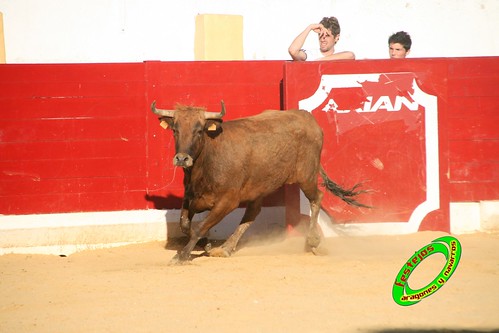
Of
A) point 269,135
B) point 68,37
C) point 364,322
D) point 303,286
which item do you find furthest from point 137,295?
point 68,37

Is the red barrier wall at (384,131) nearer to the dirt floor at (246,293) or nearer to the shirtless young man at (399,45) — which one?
the shirtless young man at (399,45)

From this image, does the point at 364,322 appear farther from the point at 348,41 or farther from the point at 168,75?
the point at 348,41

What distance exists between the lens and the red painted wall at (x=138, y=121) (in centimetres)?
859

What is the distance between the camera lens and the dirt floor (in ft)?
17.9

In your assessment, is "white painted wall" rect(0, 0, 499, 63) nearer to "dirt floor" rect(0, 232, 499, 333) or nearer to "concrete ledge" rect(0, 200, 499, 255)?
"concrete ledge" rect(0, 200, 499, 255)

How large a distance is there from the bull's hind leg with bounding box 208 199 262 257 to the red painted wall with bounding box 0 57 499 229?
30.1 inches

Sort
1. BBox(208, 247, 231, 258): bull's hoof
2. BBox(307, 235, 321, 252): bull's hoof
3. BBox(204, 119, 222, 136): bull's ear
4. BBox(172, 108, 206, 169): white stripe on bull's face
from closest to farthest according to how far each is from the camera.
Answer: BBox(172, 108, 206, 169): white stripe on bull's face < BBox(204, 119, 222, 136): bull's ear < BBox(208, 247, 231, 258): bull's hoof < BBox(307, 235, 321, 252): bull's hoof

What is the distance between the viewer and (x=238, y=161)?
778 cm

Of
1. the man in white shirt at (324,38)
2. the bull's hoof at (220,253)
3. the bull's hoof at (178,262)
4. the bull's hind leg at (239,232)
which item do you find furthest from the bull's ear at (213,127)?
the man in white shirt at (324,38)

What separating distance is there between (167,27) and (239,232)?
6.28 metres

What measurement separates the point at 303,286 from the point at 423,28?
8611mm

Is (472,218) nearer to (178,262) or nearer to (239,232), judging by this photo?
(239,232)

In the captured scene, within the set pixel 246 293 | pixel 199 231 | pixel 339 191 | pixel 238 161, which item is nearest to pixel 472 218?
pixel 339 191

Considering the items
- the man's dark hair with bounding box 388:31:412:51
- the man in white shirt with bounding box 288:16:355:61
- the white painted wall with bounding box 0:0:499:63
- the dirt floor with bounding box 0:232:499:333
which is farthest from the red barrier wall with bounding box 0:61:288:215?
the white painted wall with bounding box 0:0:499:63
